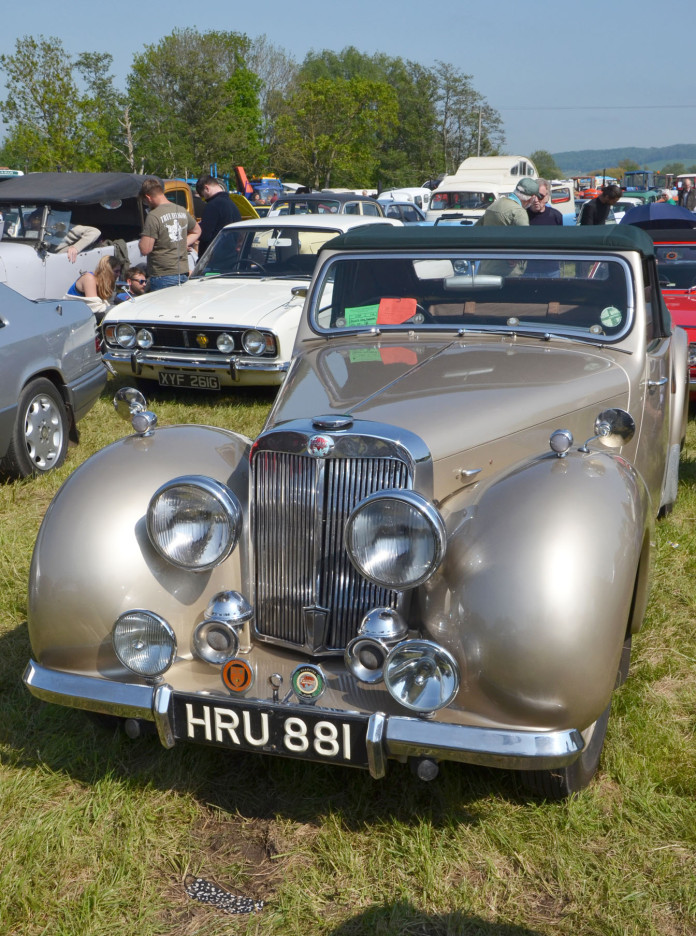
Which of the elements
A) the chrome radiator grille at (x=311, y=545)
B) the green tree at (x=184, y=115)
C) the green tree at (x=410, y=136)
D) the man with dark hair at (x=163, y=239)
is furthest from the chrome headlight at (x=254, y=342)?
the green tree at (x=410, y=136)

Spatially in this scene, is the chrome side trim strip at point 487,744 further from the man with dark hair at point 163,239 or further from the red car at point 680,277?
the man with dark hair at point 163,239

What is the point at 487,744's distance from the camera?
2.33 m

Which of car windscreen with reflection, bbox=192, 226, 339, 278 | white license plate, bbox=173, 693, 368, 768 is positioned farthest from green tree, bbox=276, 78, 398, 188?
white license plate, bbox=173, 693, 368, 768

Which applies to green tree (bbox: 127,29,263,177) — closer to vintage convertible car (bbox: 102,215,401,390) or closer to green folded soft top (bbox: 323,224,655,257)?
vintage convertible car (bbox: 102,215,401,390)

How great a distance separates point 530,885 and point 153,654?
49.5 inches

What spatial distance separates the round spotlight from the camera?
2.70m

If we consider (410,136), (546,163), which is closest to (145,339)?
(410,136)

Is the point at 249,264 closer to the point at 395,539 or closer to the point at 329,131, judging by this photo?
the point at 395,539

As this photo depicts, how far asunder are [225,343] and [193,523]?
500 cm

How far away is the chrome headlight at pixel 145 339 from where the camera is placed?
7850mm

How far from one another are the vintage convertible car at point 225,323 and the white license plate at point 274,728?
16.5ft

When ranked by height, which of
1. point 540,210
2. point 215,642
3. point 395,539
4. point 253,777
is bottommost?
point 253,777

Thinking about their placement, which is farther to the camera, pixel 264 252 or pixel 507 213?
pixel 264 252

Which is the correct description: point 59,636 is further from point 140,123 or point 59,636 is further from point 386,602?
point 140,123
